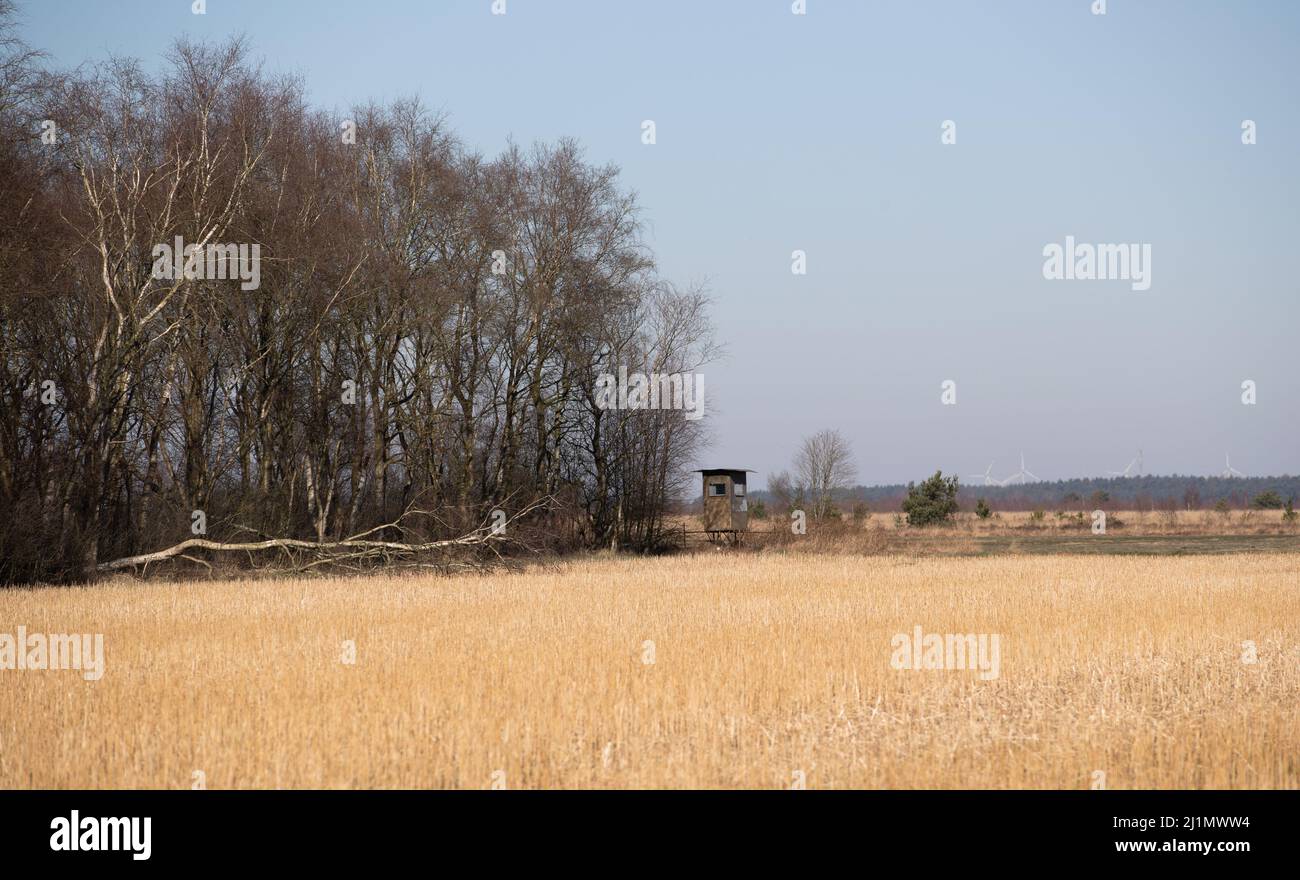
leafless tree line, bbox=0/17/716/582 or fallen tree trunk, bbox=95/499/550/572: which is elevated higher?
leafless tree line, bbox=0/17/716/582

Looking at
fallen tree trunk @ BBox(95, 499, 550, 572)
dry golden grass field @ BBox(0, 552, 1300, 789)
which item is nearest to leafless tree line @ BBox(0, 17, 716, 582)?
fallen tree trunk @ BBox(95, 499, 550, 572)

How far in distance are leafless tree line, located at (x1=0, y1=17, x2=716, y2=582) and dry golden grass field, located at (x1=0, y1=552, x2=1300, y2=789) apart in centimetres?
656

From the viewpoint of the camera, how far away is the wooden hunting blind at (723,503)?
44.4 metres

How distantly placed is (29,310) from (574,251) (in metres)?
17.4

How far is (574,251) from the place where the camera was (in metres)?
39.0

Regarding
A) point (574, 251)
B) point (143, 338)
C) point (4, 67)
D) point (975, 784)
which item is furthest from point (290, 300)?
point (975, 784)

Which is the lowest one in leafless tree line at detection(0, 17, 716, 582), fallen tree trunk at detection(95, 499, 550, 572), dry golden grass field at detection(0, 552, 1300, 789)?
dry golden grass field at detection(0, 552, 1300, 789)

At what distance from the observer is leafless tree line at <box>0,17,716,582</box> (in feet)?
83.0

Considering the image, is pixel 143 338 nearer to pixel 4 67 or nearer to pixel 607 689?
pixel 4 67

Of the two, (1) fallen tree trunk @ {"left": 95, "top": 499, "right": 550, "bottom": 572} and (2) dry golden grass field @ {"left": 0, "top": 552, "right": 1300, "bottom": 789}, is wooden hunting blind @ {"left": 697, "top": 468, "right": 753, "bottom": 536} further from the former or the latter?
(2) dry golden grass field @ {"left": 0, "top": 552, "right": 1300, "bottom": 789}

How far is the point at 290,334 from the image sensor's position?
102 ft

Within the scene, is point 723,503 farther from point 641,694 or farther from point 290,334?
point 641,694

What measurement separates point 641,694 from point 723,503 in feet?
110
